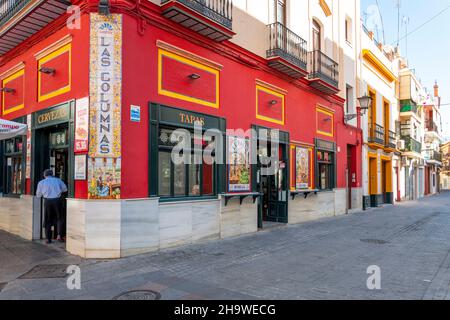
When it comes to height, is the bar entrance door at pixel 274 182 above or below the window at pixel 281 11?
below

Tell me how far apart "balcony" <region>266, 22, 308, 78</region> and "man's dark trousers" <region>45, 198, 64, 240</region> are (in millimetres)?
7706

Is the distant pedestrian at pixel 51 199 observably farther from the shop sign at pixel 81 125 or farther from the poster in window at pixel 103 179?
the poster in window at pixel 103 179

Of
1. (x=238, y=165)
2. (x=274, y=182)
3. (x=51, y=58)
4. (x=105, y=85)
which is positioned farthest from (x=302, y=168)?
(x=51, y=58)

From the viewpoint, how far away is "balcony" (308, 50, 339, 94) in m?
14.0

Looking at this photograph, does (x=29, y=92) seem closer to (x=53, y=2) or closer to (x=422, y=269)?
(x=53, y=2)

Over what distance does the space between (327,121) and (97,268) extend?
12380mm

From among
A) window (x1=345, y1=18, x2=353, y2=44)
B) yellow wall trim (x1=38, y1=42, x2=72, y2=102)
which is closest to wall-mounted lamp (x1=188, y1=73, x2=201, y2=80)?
yellow wall trim (x1=38, y1=42, x2=72, y2=102)

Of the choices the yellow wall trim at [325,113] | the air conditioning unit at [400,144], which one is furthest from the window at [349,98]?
the air conditioning unit at [400,144]

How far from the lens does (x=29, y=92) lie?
9.41m

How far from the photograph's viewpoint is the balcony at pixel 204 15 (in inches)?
307

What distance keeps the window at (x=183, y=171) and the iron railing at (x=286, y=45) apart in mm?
4323

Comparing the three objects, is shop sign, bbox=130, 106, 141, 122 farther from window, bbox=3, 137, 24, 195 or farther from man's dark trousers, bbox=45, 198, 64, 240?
window, bbox=3, 137, 24, 195

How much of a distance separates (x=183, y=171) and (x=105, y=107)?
2526 mm

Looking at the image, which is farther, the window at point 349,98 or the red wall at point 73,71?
the window at point 349,98
